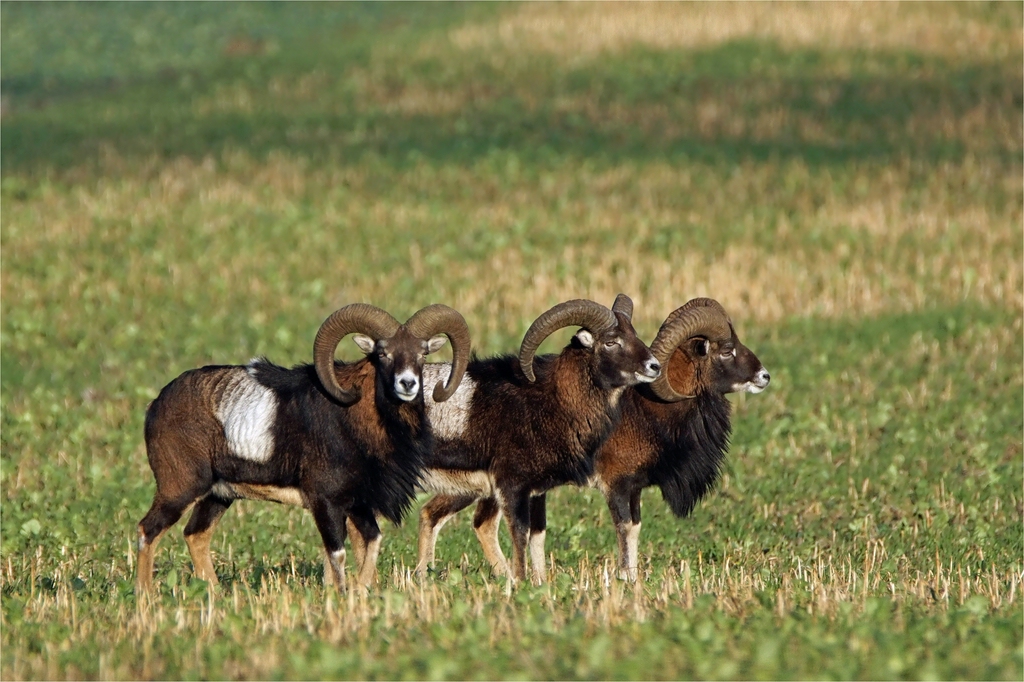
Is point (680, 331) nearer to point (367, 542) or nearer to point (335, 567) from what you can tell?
point (367, 542)

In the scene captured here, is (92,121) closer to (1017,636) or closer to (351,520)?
(351,520)

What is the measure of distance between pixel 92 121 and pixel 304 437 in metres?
30.8

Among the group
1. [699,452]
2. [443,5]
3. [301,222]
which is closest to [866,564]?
[699,452]

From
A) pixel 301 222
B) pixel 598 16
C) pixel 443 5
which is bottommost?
pixel 301 222

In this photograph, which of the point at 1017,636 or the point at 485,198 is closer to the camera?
the point at 1017,636

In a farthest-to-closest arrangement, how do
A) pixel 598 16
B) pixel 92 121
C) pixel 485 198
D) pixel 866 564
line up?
pixel 598 16
pixel 92 121
pixel 485 198
pixel 866 564

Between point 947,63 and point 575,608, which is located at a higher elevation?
point 947,63

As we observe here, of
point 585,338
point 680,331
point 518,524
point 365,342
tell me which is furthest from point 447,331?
point 680,331

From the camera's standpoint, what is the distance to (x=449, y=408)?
12.8 metres

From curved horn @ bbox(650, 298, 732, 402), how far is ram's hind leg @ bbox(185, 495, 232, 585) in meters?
3.84

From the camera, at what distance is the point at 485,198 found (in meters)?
32.5

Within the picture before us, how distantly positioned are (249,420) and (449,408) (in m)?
1.77

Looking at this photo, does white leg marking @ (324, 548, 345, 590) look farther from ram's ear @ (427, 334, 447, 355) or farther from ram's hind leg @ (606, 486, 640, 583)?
ram's hind leg @ (606, 486, 640, 583)

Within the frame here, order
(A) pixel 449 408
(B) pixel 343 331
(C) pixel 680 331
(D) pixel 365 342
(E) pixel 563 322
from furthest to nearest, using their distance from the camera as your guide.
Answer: (C) pixel 680 331
(A) pixel 449 408
(E) pixel 563 322
(D) pixel 365 342
(B) pixel 343 331
